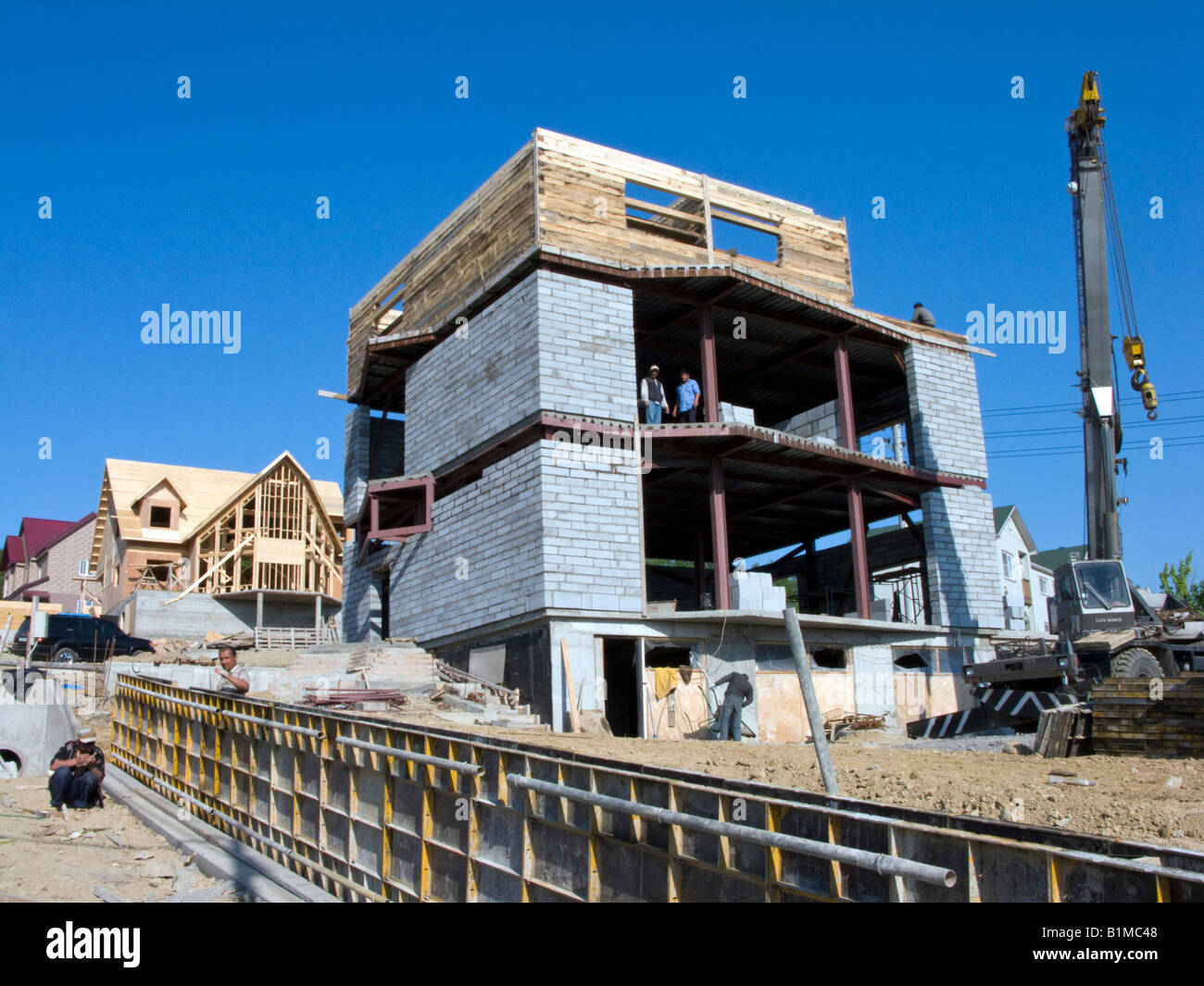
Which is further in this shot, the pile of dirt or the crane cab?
the crane cab

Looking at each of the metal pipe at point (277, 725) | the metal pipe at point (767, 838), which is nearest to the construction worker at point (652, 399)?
the metal pipe at point (277, 725)

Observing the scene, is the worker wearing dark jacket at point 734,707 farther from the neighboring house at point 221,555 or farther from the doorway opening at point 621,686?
the neighboring house at point 221,555

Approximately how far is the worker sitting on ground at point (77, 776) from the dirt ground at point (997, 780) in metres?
6.46

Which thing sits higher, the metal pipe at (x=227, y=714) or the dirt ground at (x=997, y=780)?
the metal pipe at (x=227, y=714)

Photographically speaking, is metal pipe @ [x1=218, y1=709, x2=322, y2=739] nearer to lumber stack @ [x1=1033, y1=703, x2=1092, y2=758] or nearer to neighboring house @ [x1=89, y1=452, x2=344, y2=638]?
lumber stack @ [x1=1033, y1=703, x2=1092, y2=758]

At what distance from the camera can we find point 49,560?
216 ft

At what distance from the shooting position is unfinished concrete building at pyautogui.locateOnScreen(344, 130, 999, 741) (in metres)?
24.8

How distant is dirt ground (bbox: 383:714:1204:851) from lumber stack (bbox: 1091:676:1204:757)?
1033 mm

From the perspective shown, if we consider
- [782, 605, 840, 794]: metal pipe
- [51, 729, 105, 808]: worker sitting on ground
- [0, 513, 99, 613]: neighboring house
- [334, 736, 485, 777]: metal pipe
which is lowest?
[51, 729, 105, 808]: worker sitting on ground

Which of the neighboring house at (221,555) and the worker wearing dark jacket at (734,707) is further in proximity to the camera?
the neighboring house at (221,555)

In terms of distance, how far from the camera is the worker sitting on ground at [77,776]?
15.7 metres

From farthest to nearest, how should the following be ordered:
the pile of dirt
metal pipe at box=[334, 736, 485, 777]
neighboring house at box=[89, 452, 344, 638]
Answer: neighboring house at box=[89, 452, 344, 638] → the pile of dirt → metal pipe at box=[334, 736, 485, 777]

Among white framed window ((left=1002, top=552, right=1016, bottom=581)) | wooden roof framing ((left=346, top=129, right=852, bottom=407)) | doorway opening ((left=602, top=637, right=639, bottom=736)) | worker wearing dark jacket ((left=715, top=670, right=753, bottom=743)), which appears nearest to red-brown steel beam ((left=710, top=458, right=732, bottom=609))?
doorway opening ((left=602, top=637, right=639, bottom=736))
